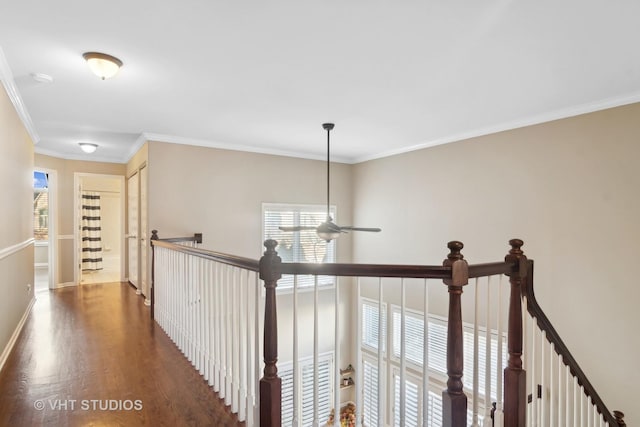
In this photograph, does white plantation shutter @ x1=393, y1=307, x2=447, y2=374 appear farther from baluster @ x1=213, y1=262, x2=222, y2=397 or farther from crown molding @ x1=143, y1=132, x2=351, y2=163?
baluster @ x1=213, y1=262, x2=222, y2=397

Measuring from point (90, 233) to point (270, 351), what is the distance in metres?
8.39

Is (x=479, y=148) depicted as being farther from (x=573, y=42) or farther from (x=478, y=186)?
(x=573, y=42)

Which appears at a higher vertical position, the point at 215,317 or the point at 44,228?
the point at 44,228

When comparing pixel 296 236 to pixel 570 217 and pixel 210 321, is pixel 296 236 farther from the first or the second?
pixel 570 217

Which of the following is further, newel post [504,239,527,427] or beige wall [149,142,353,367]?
beige wall [149,142,353,367]

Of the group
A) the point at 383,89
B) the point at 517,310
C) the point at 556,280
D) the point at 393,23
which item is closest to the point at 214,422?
the point at 517,310

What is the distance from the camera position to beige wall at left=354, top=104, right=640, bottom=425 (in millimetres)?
3418

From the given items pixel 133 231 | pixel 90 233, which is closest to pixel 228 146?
pixel 133 231

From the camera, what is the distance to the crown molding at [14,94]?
2.66 metres

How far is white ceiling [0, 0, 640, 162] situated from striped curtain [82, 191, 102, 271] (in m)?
4.46

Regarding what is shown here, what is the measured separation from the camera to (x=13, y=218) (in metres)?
3.34

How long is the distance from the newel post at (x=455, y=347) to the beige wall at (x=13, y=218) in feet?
11.2

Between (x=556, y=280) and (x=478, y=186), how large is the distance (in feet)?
4.86

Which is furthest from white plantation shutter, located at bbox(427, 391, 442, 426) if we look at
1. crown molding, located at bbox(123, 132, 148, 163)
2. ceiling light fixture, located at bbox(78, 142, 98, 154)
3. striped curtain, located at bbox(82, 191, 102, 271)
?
striped curtain, located at bbox(82, 191, 102, 271)
